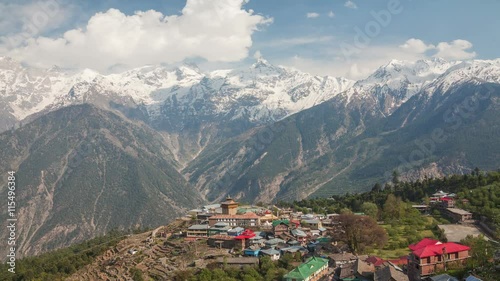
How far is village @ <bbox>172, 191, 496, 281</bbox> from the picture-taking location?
5778 cm

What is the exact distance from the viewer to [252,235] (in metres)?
86.4

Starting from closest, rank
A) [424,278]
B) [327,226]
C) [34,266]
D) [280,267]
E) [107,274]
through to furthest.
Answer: [424,278] → [280,267] → [107,274] → [327,226] → [34,266]

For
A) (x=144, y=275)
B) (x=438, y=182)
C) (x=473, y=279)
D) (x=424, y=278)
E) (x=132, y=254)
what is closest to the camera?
(x=473, y=279)

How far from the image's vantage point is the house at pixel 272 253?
75500mm

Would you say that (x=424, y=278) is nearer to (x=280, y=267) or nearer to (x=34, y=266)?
(x=280, y=267)

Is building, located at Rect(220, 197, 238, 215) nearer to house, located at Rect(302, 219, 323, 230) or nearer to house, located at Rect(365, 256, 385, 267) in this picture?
house, located at Rect(302, 219, 323, 230)

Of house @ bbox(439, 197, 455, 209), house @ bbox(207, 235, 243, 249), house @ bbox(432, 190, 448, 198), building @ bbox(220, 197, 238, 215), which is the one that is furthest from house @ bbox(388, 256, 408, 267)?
house @ bbox(432, 190, 448, 198)

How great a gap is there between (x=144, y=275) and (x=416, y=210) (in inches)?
2387

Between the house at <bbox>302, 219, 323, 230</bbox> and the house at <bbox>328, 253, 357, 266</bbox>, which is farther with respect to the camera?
the house at <bbox>302, 219, 323, 230</bbox>

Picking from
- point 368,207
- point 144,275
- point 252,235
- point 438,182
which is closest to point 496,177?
point 438,182

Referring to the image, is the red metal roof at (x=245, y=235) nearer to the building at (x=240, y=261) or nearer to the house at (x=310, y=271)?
the building at (x=240, y=261)

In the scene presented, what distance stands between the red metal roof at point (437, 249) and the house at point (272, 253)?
958 inches

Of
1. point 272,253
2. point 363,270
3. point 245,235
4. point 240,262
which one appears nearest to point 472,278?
point 363,270

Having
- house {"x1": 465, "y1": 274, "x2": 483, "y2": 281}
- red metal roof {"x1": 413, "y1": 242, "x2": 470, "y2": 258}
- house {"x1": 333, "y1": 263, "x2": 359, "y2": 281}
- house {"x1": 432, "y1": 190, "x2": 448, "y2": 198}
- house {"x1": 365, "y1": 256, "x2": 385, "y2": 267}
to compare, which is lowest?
house {"x1": 333, "y1": 263, "x2": 359, "y2": 281}
